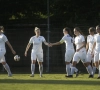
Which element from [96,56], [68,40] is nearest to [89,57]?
[96,56]

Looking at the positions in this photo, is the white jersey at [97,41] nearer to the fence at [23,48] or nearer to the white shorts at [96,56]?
the white shorts at [96,56]

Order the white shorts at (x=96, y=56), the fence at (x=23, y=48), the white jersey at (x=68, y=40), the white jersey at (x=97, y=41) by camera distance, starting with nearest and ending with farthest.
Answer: the white jersey at (x=97, y=41), the white shorts at (x=96, y=56), the white jersey at (x=68, y=40), the fence at (x=23, y=48)

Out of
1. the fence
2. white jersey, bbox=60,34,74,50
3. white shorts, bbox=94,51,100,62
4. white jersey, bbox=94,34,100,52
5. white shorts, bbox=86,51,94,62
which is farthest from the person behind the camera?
the fence

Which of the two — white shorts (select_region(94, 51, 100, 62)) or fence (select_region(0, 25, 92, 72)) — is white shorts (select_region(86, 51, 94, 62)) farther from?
fence (select_region(0, 25, 92, 72))

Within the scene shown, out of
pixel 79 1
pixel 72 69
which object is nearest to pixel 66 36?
pixel 72 69

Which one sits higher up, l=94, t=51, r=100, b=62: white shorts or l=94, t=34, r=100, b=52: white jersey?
l=94, t=34, r=100, b=52: white jersey

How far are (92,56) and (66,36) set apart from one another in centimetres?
143

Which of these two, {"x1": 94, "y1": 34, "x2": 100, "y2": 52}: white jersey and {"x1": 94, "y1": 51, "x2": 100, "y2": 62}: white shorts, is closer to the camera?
{"x1": 94, "y1": 34, "x2": 100, "y2": 52}: white jersey

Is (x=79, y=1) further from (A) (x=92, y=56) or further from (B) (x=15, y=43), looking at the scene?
(A) (x=92, y=56)

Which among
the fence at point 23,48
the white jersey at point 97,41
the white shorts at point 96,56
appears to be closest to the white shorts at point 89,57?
the white shorts at point 96,56

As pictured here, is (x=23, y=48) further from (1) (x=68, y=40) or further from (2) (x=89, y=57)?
(2) (x=89, y=57)

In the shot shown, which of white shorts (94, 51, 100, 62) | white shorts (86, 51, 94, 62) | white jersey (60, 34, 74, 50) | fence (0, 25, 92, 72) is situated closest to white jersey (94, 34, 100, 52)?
white shorts (94, 51, 100, 62)

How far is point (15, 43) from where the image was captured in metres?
25.2

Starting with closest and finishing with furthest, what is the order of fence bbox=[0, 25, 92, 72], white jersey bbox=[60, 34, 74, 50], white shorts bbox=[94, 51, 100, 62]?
white shorts bbox=[94, 51, 100, 62]
white jersey bbox=[60, 34, 74, 50]
fence bbox=[0, 25, 92, 72]
